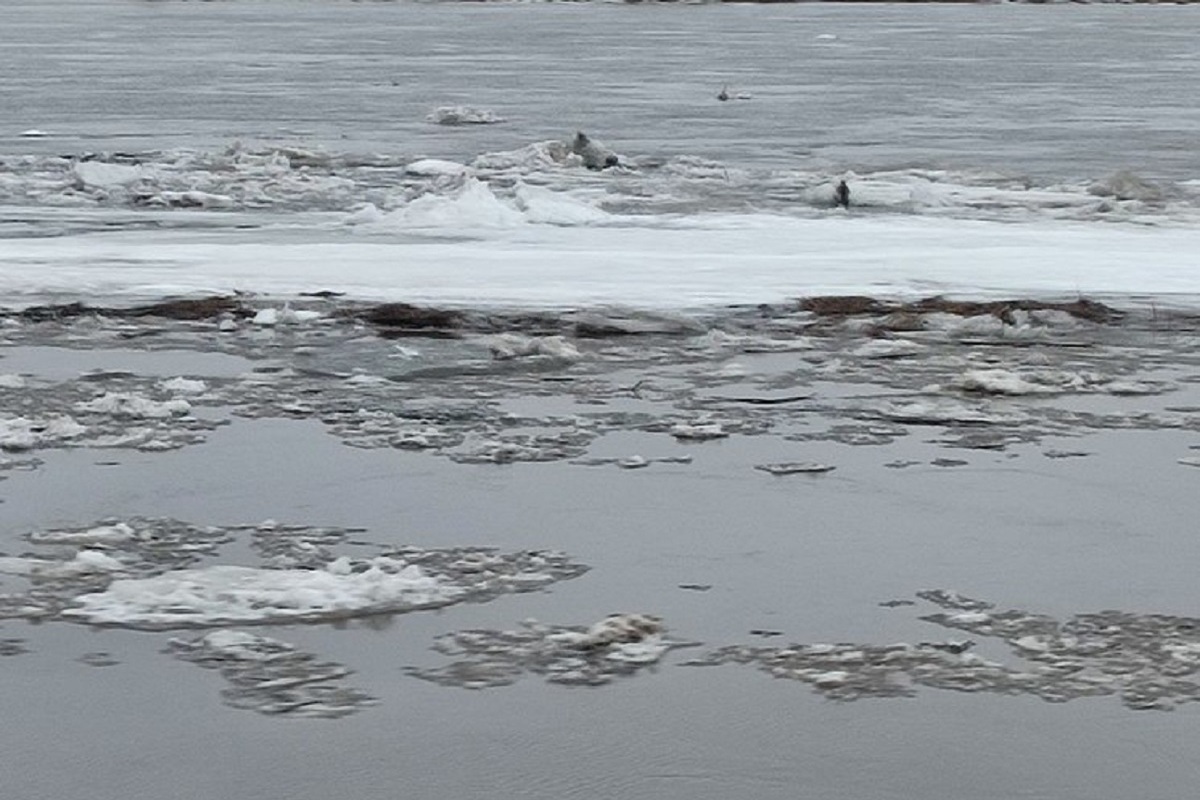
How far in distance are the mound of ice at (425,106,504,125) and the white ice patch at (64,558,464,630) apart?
1624 centimetres

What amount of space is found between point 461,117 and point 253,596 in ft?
54.4

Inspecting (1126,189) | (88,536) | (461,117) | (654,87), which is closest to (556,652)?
(88,536)

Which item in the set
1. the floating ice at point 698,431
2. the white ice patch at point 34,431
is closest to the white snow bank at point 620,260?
the floating ice at point 698,431

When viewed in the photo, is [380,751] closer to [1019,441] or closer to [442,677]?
[442,677]

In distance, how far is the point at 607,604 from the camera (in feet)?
18.1

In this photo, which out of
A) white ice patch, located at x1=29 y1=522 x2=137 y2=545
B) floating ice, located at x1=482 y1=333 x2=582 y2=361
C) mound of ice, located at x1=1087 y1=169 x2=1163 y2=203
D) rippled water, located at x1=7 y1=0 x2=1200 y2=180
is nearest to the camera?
white ice patch, located at x1=29 y1=522 x2=137 y2=545

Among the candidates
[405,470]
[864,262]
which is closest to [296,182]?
[864,262]

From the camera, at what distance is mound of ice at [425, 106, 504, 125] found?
21.8m

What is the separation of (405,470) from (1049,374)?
2.85 m

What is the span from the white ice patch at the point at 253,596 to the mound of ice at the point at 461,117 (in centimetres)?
1624

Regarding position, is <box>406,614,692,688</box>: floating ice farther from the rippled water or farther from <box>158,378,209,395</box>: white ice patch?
the rippled water

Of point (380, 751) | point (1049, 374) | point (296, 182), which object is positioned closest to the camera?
point (380, 751)

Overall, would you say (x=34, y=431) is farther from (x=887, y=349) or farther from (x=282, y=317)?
(x=887, y=349)

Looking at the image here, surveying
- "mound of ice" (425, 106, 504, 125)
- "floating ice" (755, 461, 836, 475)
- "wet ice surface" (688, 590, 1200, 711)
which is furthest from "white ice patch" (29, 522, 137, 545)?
"mound of ice" (425, 106, 504, 125)
